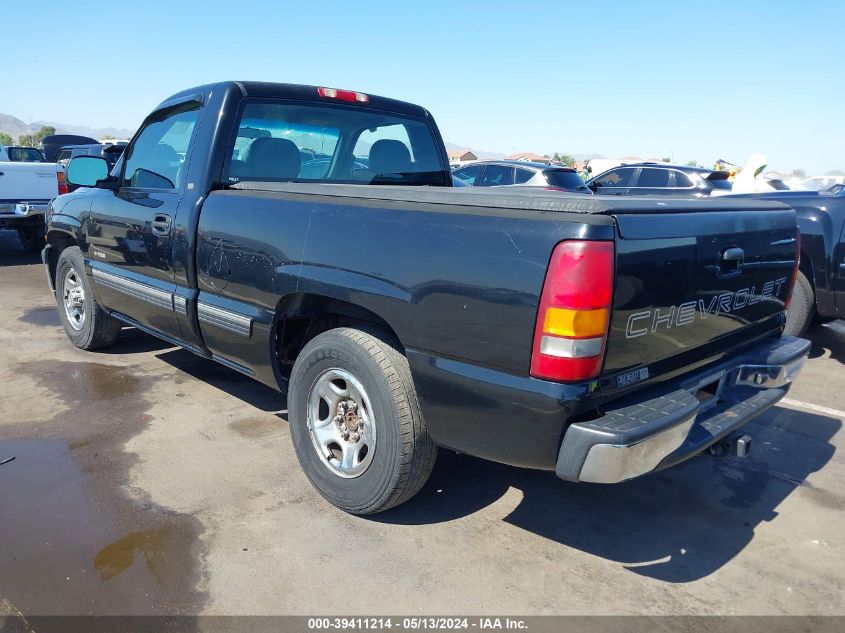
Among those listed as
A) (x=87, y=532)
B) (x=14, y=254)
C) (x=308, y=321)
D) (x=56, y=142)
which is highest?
(x=56, y=142)

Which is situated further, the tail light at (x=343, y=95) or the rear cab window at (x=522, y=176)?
the rear cab window at (x=522, y=176)

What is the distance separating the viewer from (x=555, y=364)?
2.17 m

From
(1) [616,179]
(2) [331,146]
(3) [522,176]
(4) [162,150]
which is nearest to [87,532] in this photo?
(4) [162,150]

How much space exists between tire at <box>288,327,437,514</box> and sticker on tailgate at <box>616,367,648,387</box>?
31.6 inches

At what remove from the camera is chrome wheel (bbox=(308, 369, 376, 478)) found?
2838 mm

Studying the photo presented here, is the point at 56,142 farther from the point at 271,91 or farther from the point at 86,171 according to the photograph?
the point at 271,91

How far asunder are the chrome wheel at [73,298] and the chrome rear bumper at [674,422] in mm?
4424

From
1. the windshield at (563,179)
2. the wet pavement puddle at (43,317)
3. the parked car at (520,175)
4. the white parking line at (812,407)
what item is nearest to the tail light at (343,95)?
the white parking line at (812,407)

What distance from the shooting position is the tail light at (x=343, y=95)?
4.10m

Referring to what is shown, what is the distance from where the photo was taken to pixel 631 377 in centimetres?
238

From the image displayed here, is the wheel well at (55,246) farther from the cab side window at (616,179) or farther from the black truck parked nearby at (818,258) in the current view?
the cab side window at (616,179)

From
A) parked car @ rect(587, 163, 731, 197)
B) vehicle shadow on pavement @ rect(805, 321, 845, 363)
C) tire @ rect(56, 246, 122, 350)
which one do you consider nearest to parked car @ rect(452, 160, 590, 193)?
parked car @ rect(587, 163, 731, 197)

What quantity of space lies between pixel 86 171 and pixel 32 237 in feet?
24.4

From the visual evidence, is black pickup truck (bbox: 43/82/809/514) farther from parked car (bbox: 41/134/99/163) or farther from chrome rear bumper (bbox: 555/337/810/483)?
parked car (bbox: 41/134/99/163)
